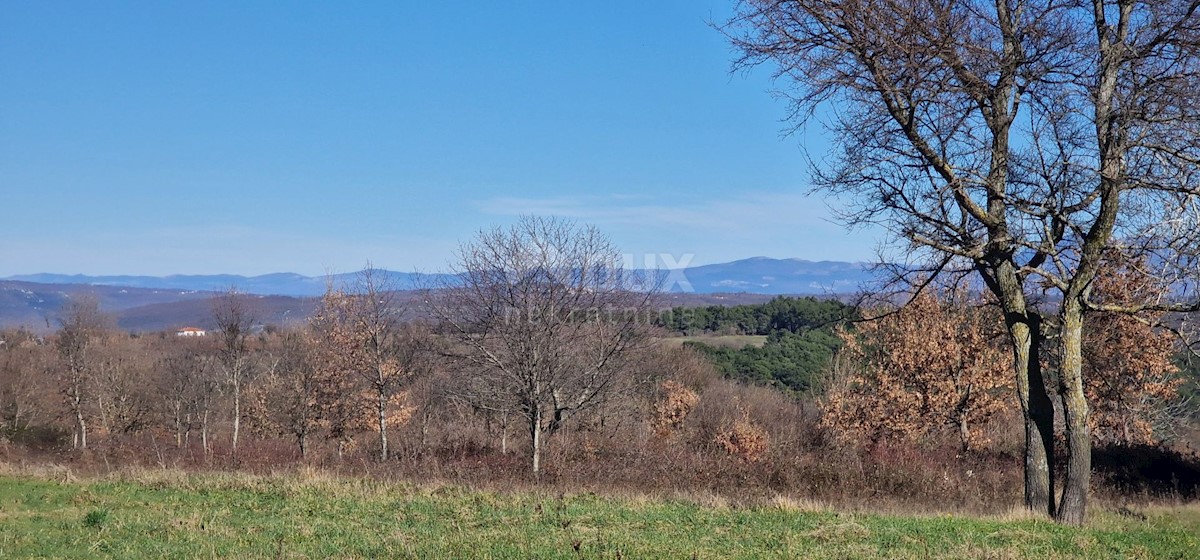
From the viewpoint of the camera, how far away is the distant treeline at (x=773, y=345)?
217ft

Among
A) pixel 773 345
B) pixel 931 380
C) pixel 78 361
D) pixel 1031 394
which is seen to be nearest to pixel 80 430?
pixel 78 361

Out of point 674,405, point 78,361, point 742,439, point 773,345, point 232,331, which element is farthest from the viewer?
point 773,345

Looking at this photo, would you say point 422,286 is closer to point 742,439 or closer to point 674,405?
point 742,439

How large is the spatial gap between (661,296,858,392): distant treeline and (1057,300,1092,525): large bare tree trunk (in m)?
44.6

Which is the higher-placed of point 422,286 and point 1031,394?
point 422,286

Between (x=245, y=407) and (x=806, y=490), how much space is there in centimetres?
3790

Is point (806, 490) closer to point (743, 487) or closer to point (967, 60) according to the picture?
point (743, 487)

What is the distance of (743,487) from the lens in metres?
16.4

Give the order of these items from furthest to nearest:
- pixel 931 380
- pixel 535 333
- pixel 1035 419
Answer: pixel 931 380
pixel 535 333
pixel 1035 419

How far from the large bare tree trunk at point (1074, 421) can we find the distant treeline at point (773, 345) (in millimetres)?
44624

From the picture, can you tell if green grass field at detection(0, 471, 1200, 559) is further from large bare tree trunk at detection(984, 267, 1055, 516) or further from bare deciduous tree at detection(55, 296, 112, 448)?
bare deciduous tree at detection(55, 296, 112, 448)

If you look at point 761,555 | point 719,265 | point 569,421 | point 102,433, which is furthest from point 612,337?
point 719,265

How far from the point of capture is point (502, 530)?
8.79 m

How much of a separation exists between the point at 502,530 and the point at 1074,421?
23.3 feet
